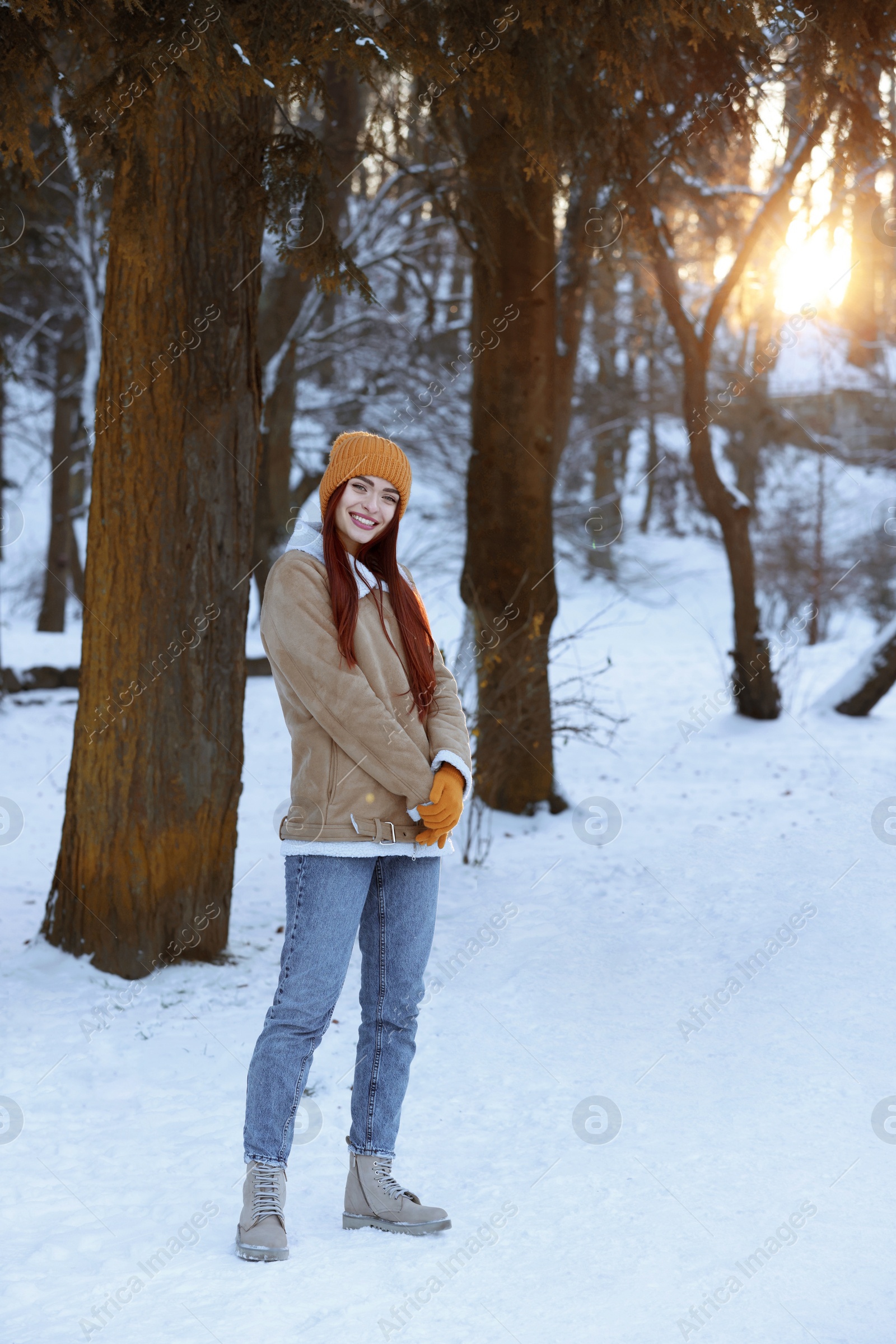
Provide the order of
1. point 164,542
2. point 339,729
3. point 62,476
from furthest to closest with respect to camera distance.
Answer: point 62,476
point 164,542
point 339,729

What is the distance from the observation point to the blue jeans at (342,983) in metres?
2.46

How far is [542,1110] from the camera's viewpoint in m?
3.32

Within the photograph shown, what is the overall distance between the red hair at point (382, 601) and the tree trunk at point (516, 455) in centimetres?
361

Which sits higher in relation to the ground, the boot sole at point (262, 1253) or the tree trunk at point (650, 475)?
the tree trunk at point (650, 475)

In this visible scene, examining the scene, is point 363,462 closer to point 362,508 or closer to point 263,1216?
point 362,508

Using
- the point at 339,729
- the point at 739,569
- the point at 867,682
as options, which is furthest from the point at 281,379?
the point at 339,729

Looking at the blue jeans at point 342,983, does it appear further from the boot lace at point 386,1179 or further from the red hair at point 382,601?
the red hair at point 382,601

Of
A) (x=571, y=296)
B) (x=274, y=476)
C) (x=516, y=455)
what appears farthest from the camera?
(x=274, y=476)

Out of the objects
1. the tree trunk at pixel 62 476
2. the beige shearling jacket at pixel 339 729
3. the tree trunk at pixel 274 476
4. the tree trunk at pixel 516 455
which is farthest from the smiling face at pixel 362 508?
the tree trunk at pixel 62 476

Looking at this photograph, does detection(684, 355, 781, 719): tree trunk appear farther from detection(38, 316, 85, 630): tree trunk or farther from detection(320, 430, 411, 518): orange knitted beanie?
detection(38, 316, 85, 630): tree trunk

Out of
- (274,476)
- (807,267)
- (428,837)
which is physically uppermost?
(807,267)

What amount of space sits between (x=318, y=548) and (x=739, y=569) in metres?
7.28

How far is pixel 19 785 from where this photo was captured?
7.28 m

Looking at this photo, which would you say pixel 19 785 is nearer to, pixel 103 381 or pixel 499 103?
pixel 103 381
